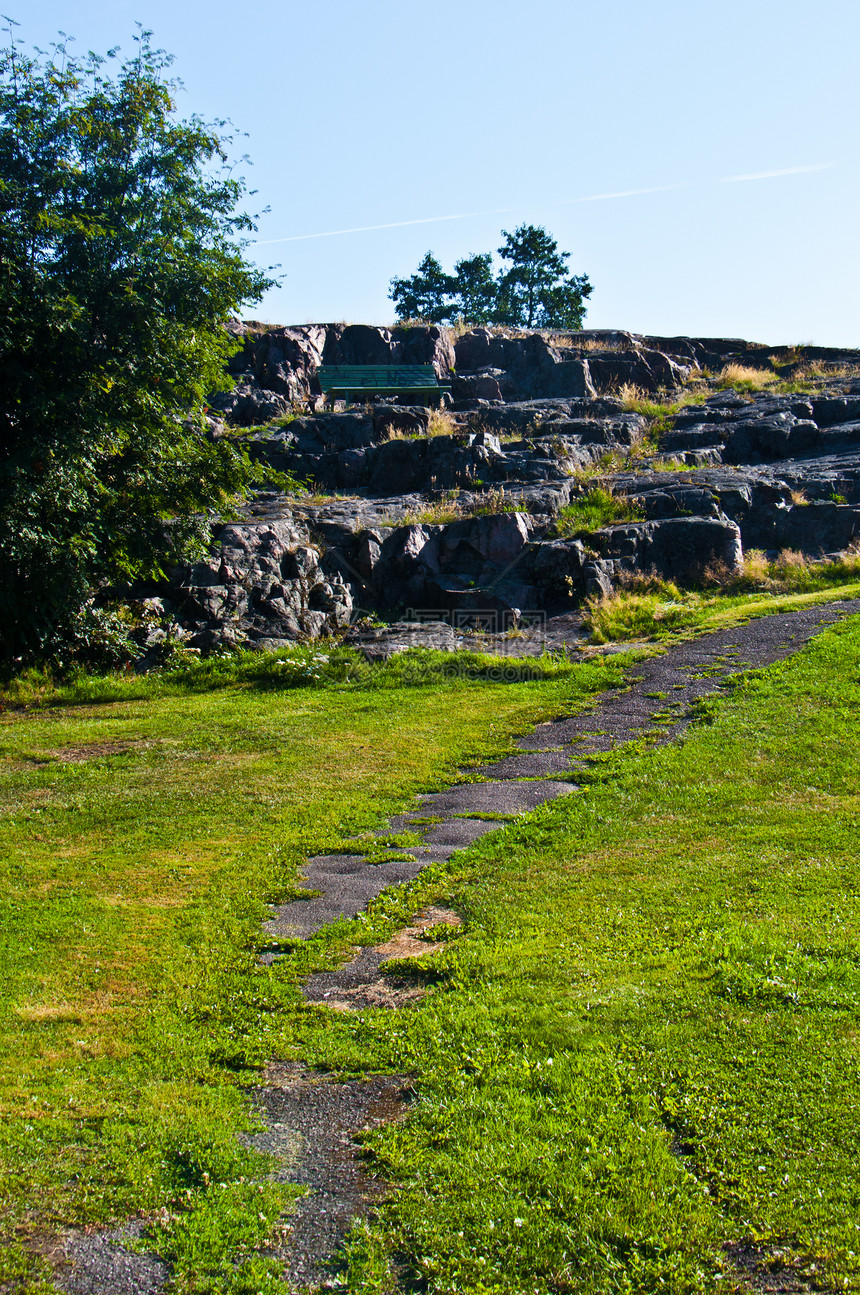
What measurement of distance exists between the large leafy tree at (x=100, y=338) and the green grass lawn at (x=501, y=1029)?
5583 millimetres

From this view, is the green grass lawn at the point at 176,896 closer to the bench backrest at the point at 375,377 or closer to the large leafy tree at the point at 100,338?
the large leafy tree at the point at 100,338

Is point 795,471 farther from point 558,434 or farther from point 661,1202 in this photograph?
point 661,1202

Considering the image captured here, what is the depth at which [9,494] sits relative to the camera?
1288 centimetres

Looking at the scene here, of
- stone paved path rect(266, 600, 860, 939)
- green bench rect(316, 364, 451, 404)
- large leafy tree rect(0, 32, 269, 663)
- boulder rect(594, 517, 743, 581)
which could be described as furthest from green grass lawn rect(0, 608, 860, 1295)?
green bench rect(316, 364, 451, 404)

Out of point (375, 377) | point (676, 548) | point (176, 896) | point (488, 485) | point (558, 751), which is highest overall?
point (375, 377)

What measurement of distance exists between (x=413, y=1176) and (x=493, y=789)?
6793 mm

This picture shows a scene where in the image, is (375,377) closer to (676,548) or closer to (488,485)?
(488,485)

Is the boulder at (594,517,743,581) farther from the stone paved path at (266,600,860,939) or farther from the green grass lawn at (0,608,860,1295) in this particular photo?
the green grass lawn at (0,608,860,1295)

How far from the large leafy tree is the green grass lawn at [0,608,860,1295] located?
5583 millimetres

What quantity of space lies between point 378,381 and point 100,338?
18341 mm

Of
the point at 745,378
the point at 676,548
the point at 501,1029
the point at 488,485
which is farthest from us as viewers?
the point at 745,378

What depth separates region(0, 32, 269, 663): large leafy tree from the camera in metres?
13.6

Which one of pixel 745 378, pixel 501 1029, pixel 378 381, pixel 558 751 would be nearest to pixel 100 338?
pixel 558 751

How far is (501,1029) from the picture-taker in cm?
534
